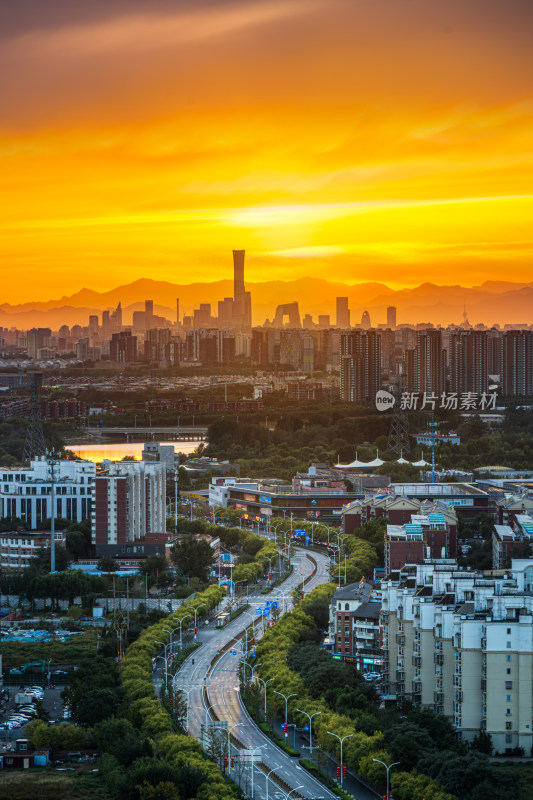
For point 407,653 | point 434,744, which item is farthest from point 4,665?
point 434,744

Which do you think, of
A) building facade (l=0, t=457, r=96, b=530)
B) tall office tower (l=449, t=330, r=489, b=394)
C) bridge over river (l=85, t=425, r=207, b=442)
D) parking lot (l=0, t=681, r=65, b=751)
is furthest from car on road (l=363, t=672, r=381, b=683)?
tall office tower (l=449, t=330, r=489, b=394)

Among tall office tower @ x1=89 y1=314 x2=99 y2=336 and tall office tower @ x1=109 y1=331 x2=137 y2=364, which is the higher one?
tall office tower @ x1=89 y1=314 x2=99 y2=336

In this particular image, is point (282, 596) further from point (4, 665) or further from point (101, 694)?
point (101, 694)

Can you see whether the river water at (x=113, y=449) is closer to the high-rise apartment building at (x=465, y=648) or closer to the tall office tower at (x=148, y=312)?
the high-rise apartment building at (x=465, y=648)

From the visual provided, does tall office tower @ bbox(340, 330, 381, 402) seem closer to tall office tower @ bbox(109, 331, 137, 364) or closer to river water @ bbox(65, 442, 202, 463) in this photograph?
river water @ bbox(65, 442, 202, 463)

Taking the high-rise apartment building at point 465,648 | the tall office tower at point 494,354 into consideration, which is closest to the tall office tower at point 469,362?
the tall office tower at point 494,354

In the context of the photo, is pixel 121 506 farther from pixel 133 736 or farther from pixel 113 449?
pixel 113 449
